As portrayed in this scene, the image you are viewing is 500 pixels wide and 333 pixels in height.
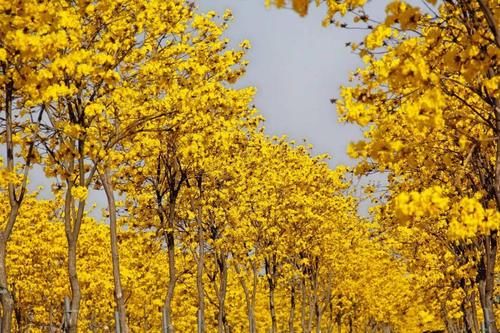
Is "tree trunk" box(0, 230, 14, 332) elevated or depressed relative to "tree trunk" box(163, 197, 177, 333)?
depressed

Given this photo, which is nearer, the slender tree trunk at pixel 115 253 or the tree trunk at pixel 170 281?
the slender tree trunk at pixel 115 253

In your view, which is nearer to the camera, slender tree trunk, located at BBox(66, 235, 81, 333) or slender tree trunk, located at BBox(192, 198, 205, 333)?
slender tree trunk, located at BBox(66, 235, 81, 333)

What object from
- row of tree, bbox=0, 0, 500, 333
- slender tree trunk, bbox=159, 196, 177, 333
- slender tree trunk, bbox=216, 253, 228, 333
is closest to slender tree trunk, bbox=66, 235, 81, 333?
row of tree, bbox=0, 0, 500, 333

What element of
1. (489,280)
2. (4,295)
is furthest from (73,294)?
(489,280)

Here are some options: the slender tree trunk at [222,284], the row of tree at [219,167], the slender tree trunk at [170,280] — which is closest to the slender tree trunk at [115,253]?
the row of tree at [219,167]

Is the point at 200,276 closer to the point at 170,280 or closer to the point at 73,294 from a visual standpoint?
the point at 170,280

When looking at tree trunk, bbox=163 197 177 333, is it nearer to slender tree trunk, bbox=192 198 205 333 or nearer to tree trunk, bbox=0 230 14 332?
slender tree trunk, bbox=192 198 205 333

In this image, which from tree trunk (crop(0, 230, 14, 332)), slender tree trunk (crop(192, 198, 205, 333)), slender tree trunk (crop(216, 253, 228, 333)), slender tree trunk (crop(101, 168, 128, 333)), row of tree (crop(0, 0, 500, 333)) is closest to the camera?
row of tree (crop(0, 0, 500, 333))

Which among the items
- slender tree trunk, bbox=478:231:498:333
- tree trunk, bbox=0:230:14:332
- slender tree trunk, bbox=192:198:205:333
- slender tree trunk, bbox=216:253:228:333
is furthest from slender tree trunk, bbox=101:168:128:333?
slender tree trunk, bbox=216:253:228:333

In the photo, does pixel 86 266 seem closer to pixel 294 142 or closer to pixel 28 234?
pixel 28 234

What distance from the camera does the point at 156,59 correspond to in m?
14.0

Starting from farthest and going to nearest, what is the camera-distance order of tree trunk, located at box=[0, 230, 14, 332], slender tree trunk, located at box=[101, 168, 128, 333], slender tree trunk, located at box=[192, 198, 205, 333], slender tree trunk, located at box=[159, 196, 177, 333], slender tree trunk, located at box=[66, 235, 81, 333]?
slender tree trunk, located at box=[192, 198, 205, 333] < slender tree trunk, located at box=[159, 196, 177, 333] < slender tree trunk, located at box=[101, 168, 128, 333] < slender tree trunk, located at box=[66, 235, 81, 333] < tree trunk, located at box=[0, 230, 14, 332]

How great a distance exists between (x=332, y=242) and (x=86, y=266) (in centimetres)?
1192

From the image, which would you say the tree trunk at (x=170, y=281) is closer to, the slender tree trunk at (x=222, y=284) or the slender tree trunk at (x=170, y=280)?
the slender tree trunk at (x=170, y=280)
